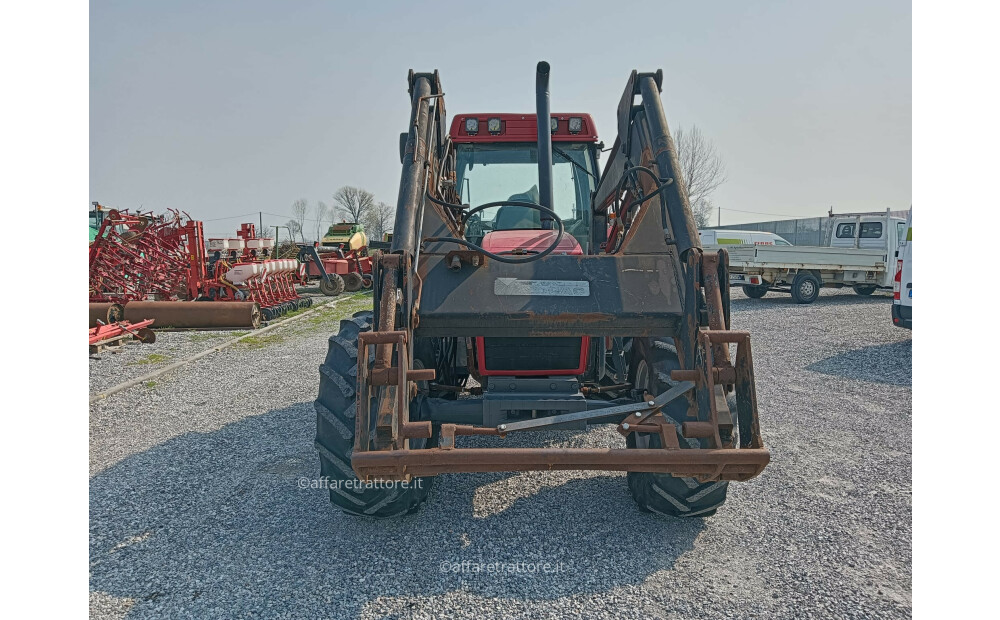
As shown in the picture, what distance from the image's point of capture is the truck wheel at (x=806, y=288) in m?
14.9

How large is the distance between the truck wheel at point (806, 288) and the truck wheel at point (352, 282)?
43.8 ft

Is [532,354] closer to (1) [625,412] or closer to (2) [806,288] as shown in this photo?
(1) [625,412]

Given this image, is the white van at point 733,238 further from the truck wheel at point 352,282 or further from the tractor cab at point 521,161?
the tractor cab at point 521,161

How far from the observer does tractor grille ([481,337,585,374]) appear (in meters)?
3.45

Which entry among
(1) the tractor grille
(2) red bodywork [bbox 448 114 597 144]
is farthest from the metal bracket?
(2) red bodywork [bbox 448 114 597 144]

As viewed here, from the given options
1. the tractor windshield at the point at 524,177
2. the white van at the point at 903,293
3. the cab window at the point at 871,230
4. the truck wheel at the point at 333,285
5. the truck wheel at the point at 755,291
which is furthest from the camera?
the truck wheel at the point at 333,285

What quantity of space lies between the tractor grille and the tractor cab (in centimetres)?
150

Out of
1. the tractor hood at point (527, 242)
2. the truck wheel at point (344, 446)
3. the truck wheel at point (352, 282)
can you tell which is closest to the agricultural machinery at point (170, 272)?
the truck wheel at point (352, 282)

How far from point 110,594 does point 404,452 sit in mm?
1641

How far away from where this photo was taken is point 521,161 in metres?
4.80

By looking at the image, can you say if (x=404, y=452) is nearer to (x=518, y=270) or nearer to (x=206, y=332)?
(x=518, y=270)

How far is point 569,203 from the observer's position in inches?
187

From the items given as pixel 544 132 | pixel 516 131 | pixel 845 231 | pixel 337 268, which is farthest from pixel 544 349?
pixel 845 231

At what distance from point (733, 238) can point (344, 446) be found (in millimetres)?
21066
